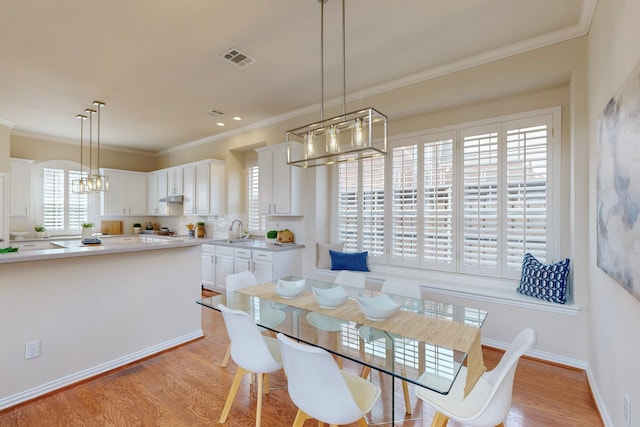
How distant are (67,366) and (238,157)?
4.14m

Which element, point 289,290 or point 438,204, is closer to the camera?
point 289,290

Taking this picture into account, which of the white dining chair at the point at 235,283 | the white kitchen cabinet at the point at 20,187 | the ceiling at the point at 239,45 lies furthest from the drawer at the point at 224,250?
the white kitchen cabinet at the point at 20,187

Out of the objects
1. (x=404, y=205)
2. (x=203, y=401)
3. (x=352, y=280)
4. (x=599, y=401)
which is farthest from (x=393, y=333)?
(x=404, y=205)

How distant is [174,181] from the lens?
6.32m

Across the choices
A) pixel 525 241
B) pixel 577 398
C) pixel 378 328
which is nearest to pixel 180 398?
pixel 378 328

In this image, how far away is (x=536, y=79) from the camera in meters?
2.74

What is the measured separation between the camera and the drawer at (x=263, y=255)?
4272mm

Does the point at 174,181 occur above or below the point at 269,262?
above

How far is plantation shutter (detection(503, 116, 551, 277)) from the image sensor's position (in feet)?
9.69

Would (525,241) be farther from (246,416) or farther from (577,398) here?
(246,416)

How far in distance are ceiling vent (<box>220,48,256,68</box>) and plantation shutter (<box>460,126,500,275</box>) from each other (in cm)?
245

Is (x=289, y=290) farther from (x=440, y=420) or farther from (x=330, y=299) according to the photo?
(x=440, y=420)

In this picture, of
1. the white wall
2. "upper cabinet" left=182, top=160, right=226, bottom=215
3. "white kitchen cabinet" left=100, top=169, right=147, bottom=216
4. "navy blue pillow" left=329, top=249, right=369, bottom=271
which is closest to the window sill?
"navy blue pillow" left=329, top=249, right=369, bottom=271

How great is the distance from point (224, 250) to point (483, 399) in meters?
4.23
